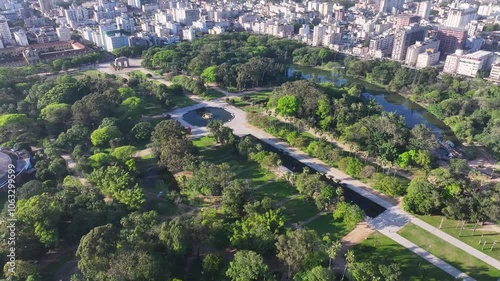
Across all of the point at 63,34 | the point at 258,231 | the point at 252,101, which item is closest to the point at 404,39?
the point at 252,101

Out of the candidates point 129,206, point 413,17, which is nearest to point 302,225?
point 129,206

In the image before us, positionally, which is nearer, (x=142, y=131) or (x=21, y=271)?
(x=21, y=271)

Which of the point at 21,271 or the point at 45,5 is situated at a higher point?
the point at 45,5

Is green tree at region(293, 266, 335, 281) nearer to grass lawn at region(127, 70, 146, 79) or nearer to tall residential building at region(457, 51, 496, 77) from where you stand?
grass lawn at region(127, 70, 146, 79)

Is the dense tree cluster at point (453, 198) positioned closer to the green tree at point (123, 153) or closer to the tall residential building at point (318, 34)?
the green tree at point (123, 153)

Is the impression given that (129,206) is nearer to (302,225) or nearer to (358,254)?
(302,225)

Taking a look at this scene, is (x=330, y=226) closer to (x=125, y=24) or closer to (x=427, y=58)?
(x=427, y=58)

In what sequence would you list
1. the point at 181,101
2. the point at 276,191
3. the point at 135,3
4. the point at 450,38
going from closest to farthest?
the point at 276,191
the point at 181,101
the point at 450,38
the point at 135,3

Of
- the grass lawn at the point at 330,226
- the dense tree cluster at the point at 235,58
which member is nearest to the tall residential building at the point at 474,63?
the dense tree cluster at the point at 235,58
